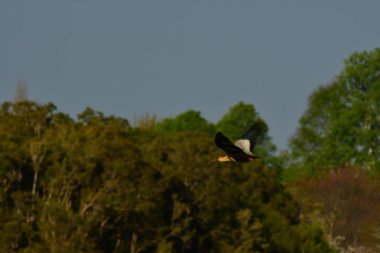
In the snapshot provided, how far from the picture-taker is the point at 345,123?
121375 millimetres

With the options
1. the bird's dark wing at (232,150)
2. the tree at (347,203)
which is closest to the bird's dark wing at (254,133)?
the bird's dark wing at (232,150)

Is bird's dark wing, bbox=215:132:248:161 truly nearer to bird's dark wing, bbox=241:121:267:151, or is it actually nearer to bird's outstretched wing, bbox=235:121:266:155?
bird's outstretched wing, bbox=235:121:266:155

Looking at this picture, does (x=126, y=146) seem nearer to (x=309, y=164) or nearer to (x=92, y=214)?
(x=92, y=214)

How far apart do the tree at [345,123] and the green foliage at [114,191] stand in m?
45.4

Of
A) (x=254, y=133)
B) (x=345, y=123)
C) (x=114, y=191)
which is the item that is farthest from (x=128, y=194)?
(x=345, y=123)

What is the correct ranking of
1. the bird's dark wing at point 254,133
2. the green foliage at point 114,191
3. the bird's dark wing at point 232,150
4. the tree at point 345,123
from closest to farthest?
the bird's dark wing at point 232,150 → the bird's dark wing at point 254,133 → the green foliage at point 114,191 → the tree at point 345,123

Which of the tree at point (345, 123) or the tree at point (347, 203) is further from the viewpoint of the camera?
the tree at point (345, 123)

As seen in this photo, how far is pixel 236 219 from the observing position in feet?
240

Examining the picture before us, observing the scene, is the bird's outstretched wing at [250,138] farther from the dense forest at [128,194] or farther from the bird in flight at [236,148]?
the dense forest at [128,194]

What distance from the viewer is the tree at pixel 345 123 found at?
400 feet

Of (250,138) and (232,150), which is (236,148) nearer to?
(232,150)

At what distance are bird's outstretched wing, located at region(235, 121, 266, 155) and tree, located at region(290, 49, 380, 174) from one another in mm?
92011

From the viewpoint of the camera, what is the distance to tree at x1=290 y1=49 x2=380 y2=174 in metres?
122

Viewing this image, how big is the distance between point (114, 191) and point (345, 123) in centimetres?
5766
